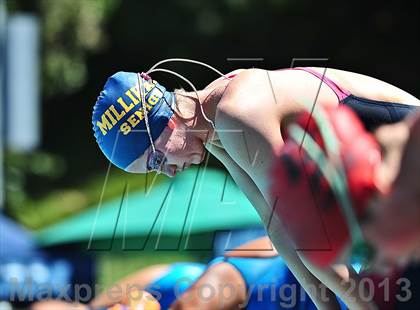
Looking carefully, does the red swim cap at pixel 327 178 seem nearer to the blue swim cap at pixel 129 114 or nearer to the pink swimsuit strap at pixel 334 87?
the pink swimsuit strap at pixel 334 87

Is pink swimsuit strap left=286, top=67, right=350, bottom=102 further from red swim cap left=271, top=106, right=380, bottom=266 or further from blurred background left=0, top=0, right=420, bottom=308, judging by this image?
blurred background left=0, top=0, right=420, bottom=308

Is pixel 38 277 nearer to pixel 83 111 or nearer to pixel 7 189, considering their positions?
pixel 7 189

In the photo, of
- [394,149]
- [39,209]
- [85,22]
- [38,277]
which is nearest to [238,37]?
[85,22]

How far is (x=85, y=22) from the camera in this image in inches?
391

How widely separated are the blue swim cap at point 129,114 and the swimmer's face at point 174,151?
0.02m

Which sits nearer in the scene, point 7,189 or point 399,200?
point 399,200

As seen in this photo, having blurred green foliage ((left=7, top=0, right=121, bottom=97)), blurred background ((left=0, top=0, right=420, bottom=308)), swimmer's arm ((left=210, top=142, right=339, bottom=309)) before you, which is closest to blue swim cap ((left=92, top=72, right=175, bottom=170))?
swimmer's arm ((left=210, top=142, right=339, bottom=309))

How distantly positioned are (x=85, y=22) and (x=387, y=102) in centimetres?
803

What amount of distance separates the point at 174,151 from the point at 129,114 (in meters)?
0.17

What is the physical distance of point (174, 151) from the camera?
92.6 inches

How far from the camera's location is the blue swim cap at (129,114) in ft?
7.77

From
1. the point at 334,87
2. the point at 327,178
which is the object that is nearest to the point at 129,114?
the point at 334,87

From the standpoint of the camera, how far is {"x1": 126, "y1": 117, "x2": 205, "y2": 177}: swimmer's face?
2352 mm

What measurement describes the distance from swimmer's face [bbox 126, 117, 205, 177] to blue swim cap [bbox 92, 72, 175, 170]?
2cm
